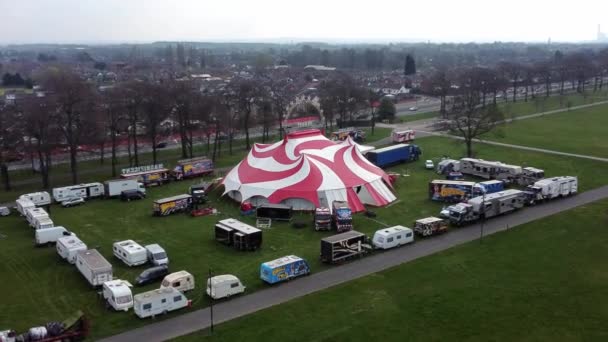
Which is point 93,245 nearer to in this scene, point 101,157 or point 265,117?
point 101,157

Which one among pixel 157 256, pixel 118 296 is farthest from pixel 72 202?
pixel 118 296

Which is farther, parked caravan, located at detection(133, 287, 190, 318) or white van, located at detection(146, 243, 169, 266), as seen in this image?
white van, located at detection(146, 243, 169, 266)

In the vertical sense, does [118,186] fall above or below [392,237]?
above

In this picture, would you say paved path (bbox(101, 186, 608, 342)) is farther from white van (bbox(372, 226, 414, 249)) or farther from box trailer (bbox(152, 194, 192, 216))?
box trailer (bbox(152, 194, 192, 216))

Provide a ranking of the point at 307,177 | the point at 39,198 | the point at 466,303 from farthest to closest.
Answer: the point at 39,198 < the point at 307,177 < the point at 466,303

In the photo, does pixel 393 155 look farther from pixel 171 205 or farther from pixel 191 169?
pixel 171 205

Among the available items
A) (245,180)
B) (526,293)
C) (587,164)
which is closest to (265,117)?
(245,180)

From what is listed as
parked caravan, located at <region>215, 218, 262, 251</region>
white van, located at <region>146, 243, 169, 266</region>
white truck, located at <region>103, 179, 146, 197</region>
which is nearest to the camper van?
white van, located at <region>146, 243, 169, 266</region>
